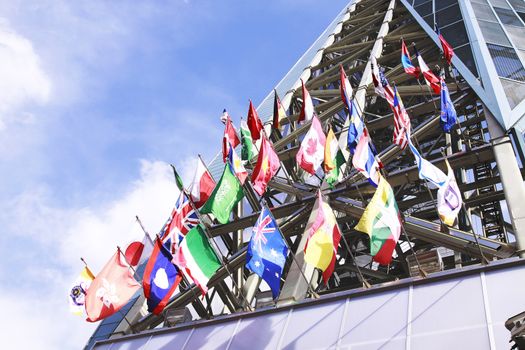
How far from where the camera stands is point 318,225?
11656 mm

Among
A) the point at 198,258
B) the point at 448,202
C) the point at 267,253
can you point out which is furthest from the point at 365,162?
the point at 198,258

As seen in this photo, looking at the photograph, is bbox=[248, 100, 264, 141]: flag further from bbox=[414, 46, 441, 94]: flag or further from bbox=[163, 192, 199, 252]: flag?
bbox=[414, 46, 441, 94]: flag

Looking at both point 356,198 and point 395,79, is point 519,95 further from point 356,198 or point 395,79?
point 395,79

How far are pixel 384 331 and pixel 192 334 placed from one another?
4584mm

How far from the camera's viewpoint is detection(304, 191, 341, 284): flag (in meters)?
11.0

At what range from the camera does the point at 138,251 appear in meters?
14.4

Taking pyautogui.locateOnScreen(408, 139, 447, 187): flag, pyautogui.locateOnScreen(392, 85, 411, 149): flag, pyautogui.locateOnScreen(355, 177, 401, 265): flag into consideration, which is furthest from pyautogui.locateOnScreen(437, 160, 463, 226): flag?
pyautogui.locateOnScreen(392, 85, 411, 149): flag

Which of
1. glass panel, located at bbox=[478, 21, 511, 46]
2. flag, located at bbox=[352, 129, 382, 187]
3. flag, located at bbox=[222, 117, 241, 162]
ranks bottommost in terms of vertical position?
flag, located at bbox=[352, 129, 382, 187]

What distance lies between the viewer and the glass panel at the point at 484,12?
26.8 meters

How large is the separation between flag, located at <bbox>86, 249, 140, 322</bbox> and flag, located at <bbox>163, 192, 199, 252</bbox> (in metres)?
1.45

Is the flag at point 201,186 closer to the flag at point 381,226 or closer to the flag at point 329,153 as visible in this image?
the flag at point 329,153

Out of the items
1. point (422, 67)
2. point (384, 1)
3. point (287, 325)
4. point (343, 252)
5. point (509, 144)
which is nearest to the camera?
point (287, 325)

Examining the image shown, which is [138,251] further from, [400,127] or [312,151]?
[400,127]

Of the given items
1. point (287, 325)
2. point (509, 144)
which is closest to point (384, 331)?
point (287, 325)
